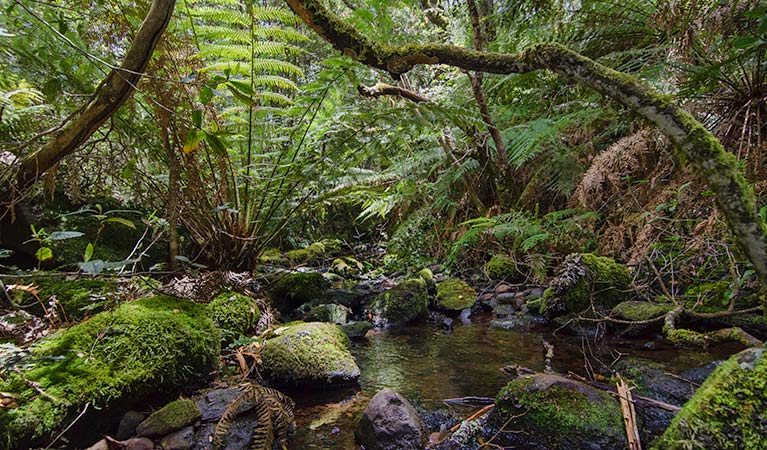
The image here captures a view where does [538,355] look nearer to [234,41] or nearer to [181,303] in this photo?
[181,303]

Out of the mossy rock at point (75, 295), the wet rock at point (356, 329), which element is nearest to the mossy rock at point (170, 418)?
the mossy rock at point (75, 295)

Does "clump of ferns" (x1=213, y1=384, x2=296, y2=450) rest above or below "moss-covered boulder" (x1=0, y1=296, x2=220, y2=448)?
below

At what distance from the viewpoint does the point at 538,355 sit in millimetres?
2412

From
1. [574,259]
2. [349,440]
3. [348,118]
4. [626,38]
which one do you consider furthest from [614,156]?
[349,440]

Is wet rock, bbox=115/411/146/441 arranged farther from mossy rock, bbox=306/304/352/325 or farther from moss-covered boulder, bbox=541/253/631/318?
moss-covered boulder, bbox=541/253/631/318

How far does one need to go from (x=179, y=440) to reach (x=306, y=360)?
72 cm

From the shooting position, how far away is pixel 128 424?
4.93ft

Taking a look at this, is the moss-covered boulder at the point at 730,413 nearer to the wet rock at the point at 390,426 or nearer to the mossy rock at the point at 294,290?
the wet rock at the point at 390,426

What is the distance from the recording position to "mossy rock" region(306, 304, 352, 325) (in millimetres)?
3246

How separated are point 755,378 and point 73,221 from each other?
3.79 m

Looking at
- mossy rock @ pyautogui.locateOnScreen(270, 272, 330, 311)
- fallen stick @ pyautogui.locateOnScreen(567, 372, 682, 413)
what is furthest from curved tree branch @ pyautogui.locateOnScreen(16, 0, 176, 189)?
mossy rock @ pyautogui.locateOnScreen(270, 272, 330, 311)

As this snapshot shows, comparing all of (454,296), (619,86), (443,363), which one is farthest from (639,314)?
(619,86)

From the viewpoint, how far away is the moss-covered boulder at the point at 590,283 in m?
2.90

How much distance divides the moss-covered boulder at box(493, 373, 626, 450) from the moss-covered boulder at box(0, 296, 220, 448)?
4.68ft
